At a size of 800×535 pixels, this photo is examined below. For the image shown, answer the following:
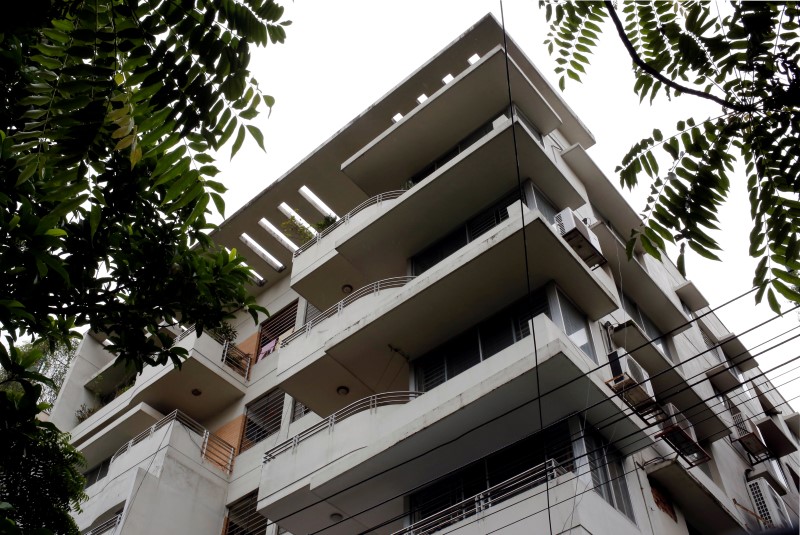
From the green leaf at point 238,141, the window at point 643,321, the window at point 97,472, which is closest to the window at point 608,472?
the window at point 643,321

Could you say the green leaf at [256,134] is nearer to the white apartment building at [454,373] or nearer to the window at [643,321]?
the white apartment building at [454,373]

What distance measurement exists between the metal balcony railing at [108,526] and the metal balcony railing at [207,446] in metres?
2.58

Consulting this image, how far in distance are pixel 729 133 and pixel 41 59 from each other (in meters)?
3.24

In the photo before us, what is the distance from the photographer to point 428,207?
15789 mm

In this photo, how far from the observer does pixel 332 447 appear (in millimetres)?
13320

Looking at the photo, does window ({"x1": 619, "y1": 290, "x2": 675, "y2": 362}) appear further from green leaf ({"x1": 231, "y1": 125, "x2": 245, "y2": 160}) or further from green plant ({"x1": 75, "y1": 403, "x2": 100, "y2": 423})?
green plant ({"x1": 75, "y1": 403, "x2": 100, "y2": 423})

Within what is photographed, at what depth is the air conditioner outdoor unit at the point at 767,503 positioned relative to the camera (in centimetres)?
1588

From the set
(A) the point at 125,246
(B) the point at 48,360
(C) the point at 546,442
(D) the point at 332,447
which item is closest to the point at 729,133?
(A) the point at 125,246

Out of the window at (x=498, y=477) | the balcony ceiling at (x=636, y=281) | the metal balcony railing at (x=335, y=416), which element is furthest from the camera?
the balcony ceiling at (x=636, y=281)

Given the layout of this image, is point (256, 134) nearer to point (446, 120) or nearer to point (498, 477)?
point (498, 477)

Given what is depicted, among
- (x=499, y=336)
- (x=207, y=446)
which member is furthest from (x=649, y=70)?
(x=207, y=446)

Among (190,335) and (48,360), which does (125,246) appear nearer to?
(190,335)

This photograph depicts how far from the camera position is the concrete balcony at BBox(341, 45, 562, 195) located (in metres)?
16.6

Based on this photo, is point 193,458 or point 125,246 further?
point 193,458
